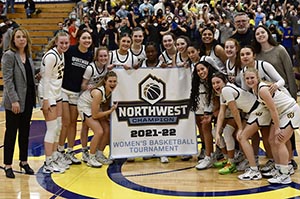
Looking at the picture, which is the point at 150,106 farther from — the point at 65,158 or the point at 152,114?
the point at 65,158

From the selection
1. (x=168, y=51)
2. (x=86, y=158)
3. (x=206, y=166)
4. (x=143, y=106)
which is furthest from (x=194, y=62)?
(x=86, y=158)

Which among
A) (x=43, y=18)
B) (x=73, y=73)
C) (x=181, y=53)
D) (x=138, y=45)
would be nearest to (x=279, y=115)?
(x=181, y=53)

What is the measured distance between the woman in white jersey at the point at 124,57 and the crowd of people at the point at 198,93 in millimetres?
12

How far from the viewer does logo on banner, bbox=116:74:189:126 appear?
5.75m

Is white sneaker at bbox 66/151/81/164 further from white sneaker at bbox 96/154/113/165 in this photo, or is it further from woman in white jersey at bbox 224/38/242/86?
woman in white jersey at bbox 224/38/242/86

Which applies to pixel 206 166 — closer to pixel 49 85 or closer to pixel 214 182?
pixel 214 182

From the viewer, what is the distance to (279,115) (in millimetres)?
4859

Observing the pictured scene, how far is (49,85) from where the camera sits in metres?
5.04

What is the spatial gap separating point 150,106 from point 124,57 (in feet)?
2.27

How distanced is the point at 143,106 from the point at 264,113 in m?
1.52

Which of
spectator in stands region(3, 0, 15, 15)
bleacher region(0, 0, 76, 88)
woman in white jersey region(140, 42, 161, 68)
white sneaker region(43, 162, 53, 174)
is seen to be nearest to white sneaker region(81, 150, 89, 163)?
white sneaker region(43, 162, 53, 174)

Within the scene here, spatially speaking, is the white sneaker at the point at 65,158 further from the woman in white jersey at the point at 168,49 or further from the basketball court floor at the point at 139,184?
the woman in white jersey at the point at 168,49

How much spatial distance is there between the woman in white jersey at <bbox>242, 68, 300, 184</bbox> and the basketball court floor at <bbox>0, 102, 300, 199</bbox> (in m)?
0.19

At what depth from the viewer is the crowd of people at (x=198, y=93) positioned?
4902 mm
